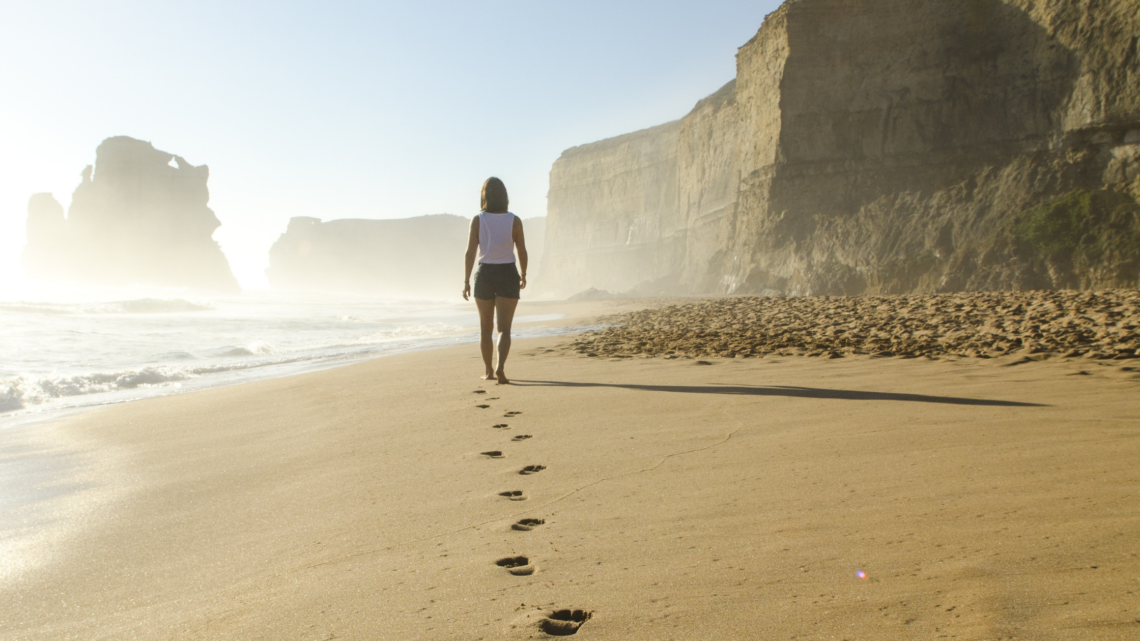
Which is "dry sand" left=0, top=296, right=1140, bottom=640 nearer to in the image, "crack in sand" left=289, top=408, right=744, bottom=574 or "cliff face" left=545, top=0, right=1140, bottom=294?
"crack in sand" left=289, top=408, right=744, bottom=574

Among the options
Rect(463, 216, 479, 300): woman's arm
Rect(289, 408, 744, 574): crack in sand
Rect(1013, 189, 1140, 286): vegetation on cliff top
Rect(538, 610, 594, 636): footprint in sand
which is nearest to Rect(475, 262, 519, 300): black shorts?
Rect(463, 216, 479, 300): woman's arm

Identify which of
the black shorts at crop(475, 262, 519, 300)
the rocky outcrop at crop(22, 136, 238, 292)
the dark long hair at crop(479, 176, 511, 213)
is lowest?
the black shorts at crop(475, 262, 519, 300)

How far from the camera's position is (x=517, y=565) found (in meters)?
1.58

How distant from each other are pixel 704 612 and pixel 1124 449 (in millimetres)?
1798

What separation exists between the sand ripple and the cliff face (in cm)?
1034

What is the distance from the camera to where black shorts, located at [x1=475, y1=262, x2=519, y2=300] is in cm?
500

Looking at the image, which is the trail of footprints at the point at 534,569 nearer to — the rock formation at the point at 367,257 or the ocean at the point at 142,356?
the ocean at the point at 142,356

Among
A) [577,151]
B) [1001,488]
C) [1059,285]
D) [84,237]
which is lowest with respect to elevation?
[1001,488]

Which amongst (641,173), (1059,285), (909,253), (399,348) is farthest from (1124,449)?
(641,173)

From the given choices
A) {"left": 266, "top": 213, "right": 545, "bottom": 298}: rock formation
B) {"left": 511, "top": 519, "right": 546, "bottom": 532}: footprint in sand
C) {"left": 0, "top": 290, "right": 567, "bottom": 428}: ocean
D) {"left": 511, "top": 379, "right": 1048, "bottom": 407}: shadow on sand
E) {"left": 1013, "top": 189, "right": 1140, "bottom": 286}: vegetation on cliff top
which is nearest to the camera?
{"left": 511, "top": 519, "right": 546, "bottom": 532}: footprint in sand

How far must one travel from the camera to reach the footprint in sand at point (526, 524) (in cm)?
182

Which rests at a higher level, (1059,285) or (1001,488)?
(1059,285)

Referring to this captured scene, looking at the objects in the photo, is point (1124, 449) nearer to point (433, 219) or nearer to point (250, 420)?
point (250, 420)

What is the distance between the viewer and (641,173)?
53844 millimetres
